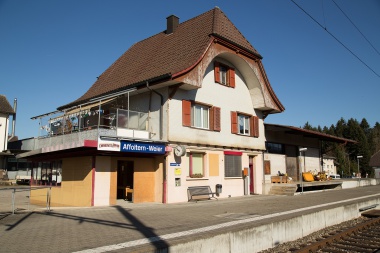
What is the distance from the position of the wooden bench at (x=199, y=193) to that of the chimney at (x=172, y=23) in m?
10.9

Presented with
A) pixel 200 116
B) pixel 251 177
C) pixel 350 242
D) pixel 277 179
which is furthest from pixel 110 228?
pixel 277 179

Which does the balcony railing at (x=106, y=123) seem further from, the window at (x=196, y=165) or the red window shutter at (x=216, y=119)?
the red window shutter at (x=216, y=119)

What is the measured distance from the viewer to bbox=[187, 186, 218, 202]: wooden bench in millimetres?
16891

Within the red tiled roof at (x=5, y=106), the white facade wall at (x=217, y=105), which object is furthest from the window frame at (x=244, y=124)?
the red tiled roof at (x=5, y=106)

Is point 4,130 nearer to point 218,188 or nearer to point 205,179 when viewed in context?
point 205,179

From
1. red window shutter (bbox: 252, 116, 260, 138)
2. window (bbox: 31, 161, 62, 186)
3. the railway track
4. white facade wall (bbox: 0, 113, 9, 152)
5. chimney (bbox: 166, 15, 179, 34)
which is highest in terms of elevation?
chimney (bbox: 166, 15, 179, 34)

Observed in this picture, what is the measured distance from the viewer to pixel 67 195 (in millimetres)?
16188

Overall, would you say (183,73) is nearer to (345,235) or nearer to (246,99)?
(246,99)

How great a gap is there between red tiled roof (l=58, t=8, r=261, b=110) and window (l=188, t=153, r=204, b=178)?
15.7ft

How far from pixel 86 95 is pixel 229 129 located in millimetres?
9839

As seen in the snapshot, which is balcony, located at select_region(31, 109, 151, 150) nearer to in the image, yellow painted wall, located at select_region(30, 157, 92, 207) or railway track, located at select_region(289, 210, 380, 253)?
yellow painted wall, located at select_region(30, 157, 92, 207)

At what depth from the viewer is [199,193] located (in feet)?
56.6

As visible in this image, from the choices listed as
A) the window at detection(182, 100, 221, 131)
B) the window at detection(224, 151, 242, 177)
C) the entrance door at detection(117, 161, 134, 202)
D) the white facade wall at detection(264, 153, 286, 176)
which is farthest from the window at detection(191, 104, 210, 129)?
the white facade wall at detection(264, 153, 286, 176)

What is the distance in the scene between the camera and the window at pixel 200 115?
1711cm
